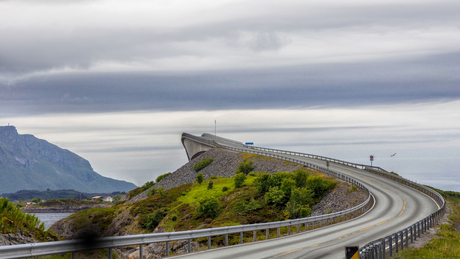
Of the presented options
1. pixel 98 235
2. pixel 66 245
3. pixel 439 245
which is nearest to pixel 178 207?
pixel 439 245

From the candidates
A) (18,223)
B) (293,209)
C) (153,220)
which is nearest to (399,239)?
(18,223)

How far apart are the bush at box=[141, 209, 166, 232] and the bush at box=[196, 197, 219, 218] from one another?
527 inches

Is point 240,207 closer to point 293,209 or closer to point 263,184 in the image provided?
point 263,184

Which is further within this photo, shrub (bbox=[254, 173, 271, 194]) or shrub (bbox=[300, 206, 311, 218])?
shrub (bbox=[254, 173, 271, 194])

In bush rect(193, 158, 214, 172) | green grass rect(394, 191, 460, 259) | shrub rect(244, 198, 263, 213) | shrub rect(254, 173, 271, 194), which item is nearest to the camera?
green grass rect(394, 191, 460, 259)

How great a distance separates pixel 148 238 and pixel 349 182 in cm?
5179

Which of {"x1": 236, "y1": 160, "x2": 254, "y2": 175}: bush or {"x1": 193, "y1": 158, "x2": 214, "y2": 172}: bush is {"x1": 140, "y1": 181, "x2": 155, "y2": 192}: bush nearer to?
{"x1": 193, "y1": 158, "x2": 214, "y2": 172}: bush

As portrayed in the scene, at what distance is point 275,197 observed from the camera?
211 ft

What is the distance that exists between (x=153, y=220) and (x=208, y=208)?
15.3m

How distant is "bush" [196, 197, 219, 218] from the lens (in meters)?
70.0

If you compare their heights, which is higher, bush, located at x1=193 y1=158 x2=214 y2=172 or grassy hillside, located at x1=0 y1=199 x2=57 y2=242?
bush, located at x1=193 y1=158 x2=214 y2=172

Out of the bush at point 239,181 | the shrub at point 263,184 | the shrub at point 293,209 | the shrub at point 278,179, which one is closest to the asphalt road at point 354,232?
the shrub at point 293,209

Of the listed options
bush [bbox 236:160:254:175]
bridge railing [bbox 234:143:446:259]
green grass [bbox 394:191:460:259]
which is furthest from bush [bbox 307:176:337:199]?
bush [bbox 236:160:254:175]

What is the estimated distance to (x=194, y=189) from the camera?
100500mm
